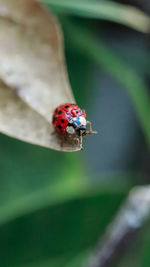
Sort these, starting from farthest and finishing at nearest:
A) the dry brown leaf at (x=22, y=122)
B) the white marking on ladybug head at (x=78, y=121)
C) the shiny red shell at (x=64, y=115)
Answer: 1. the white marking on ladybug head at (x=78, y=121)
2. the shiny red shell at (x=64, y=115)
3. the dry brown leaf at (x=22, y=122)

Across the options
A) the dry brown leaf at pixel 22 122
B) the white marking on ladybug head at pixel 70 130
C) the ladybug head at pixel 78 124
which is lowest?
the dry brown leaf at pixel 22 122

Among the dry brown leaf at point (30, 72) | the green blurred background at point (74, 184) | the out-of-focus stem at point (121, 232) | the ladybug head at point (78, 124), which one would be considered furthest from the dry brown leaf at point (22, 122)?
the out-of-focus stem at point (121, 232)

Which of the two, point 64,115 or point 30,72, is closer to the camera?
point 30,72

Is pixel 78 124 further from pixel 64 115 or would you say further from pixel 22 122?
pixel 22 122

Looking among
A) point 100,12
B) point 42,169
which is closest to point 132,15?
point 100,12

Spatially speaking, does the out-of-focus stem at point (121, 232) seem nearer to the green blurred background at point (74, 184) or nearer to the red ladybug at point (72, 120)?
the green blurred background at point (74, 184)

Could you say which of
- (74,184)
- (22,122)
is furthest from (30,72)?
(74,184)
